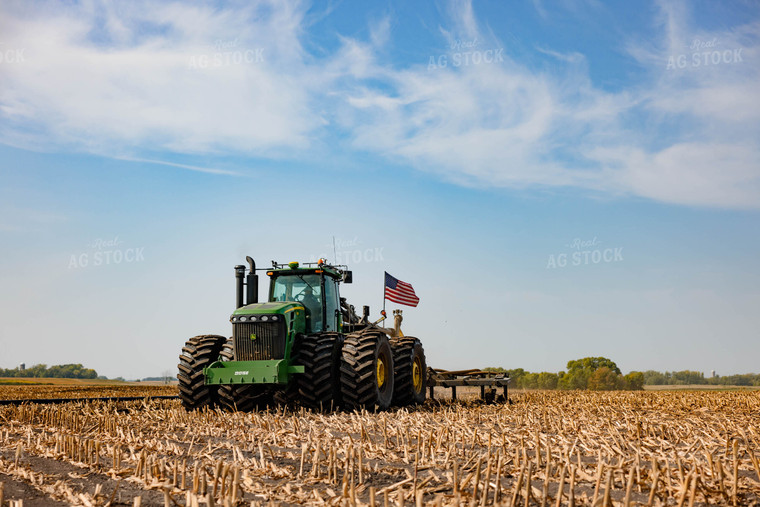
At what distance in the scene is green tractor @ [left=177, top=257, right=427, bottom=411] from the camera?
11.8 metres

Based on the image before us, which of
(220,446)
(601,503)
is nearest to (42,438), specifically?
(220,446)

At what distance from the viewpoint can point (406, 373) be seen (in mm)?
14070

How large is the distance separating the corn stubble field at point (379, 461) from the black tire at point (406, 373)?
120 inches

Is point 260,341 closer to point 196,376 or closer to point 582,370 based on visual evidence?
point 196,376

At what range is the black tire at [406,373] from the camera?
46.1ft

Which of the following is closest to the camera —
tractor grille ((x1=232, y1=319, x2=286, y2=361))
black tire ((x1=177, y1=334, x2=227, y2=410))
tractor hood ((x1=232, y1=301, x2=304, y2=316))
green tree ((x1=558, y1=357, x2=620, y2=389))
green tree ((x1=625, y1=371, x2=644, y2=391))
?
tractor grille ((x1=232, y1=319, x2=286, y2=361))

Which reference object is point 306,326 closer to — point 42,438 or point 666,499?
point 42,438

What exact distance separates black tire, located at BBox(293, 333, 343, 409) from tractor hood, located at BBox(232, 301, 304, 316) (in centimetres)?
76

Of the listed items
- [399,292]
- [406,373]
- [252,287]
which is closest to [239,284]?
[252,287]

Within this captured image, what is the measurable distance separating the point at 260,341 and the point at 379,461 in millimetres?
6125

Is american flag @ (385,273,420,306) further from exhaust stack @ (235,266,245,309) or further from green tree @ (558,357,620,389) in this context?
green tree @ (558,357,620,389)

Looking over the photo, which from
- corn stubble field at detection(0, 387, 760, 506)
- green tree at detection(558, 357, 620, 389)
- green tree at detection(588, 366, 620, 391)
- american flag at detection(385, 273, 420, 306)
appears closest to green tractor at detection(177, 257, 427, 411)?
corn stubble field at detection(0, 387, 760, 506)

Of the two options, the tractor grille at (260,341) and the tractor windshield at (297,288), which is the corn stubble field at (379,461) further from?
the tractor windshield at (297,288)

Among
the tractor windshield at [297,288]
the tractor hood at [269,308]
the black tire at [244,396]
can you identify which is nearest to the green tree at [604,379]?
the tractor windshield at [297,288]
